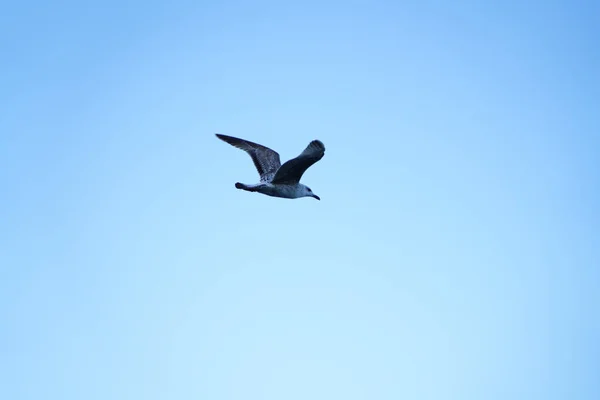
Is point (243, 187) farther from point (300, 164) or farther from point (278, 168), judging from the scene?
point (278, 168)

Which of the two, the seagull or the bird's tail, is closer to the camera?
the seagull

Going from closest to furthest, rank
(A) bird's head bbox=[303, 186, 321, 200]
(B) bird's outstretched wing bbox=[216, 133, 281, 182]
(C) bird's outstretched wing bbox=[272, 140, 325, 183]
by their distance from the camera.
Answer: (C) bird's outstretched wing bbox=[272, 140, 325, 183] < (A) bird's head bbox=[303, 186, 321, 200] < (B) bird's outstretched wing bbox=[216, 133, 281, 182]

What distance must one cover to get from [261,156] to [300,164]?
4874 mm

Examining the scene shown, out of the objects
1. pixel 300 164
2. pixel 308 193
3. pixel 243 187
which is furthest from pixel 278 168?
pixel 300 164

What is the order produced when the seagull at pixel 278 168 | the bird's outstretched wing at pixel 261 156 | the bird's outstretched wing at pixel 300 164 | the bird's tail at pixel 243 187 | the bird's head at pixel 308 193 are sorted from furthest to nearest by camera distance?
the bird's outstretched wing at pixel 261 156 → the bird's head at pixel 308 193 → the bird's tail at pixel 243 187 → the seagull at pixel 278 168 → the bird's outstretched wing at pixel 300 164

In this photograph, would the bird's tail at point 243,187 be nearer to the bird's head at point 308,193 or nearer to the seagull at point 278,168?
the seagull at point 278,168

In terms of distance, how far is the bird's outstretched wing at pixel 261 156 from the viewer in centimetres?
2964

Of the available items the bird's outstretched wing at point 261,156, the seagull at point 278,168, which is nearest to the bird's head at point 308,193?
Answer: the seagull at point 278,168

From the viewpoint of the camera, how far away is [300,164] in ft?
84.9

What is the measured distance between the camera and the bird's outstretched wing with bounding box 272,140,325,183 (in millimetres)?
24719

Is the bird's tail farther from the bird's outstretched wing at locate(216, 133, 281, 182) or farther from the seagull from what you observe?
the bird's outstretched wing at locate(216, 133, 281, 182)

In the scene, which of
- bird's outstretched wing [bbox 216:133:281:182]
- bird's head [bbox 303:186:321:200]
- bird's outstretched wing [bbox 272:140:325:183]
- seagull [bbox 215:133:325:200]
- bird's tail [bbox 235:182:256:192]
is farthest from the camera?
bird's outstretched wing [bbox 216:133:281:182]

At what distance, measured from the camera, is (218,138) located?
3188cm

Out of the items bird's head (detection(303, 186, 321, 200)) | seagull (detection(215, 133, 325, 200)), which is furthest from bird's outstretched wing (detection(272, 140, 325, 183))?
bird's head (detection(303, 186, 321, 200))
